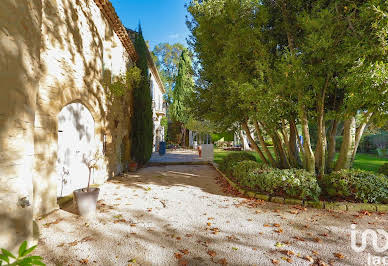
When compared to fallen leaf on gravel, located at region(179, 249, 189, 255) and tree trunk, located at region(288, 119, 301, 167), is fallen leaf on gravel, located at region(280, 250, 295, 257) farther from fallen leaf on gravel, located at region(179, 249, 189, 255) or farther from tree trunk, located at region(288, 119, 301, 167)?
tree trunk, located at region(288, 119, 301, 167)

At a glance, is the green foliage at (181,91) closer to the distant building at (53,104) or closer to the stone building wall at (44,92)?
the distant building at (53,104)

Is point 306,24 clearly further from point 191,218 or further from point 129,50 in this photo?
point 129,50

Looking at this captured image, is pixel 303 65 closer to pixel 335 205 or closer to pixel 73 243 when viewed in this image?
pixel 335 205

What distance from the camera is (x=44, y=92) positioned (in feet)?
13.2

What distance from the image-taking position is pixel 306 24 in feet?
15.2

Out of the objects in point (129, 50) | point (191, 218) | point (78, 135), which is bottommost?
point (191, 218)

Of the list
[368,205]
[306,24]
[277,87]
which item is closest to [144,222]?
[277,87]

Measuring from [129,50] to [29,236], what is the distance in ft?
28.3

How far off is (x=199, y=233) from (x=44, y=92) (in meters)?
3.96

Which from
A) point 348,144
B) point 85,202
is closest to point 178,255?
point 85,202

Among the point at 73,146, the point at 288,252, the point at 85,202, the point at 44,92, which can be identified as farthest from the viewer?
the point at 73,146

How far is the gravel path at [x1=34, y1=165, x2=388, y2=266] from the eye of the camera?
8.66ft

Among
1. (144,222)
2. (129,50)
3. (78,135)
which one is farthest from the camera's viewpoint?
(129,50)

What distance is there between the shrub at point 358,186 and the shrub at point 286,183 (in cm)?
39
